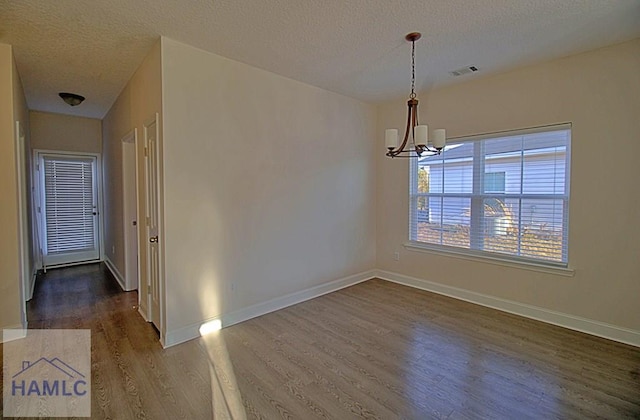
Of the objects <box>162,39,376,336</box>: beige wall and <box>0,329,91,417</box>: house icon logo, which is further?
<box>162,39,376,336</box>: beige wall

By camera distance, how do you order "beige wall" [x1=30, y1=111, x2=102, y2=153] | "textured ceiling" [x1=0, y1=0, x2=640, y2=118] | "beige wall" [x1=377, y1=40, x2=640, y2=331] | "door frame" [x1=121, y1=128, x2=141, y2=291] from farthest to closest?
"beige wall" [x1=30, y1=111, x2=102, y2=153]
"door frame" [x1=121, y1=128, x2=141, y2=291]
"beige wall" [x1=377, y1=40, x2=640, y2=331]
"textured ceiling" [x1=0, y1=0, x2=640, y2=118]

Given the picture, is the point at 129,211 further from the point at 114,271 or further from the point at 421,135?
the point at 421,135

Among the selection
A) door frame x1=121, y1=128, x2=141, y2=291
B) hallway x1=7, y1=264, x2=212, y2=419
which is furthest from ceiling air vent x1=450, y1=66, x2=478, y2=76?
door frame x1=121, y1=128, x2=141, y2=291

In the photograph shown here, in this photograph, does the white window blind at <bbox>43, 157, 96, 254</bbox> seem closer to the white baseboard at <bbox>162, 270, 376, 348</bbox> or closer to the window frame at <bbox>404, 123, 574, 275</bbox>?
the white baseboard at <bbox>162, 270, 376, 348</bbox>

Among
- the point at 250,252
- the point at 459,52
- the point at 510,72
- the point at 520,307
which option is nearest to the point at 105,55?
the point at 250,252

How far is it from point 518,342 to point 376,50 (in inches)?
120

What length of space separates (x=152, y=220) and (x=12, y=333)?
163 cm

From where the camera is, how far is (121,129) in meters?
4.49

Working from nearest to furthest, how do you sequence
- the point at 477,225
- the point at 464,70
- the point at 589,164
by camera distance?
the point at 589,164 < the point at 464,70 < the point at 477,225

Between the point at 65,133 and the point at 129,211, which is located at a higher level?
the point at 65,133

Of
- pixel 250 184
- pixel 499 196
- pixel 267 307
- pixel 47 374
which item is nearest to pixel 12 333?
pixel 47 374

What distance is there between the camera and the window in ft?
11.2

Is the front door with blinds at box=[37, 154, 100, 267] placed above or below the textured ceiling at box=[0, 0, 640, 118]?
below

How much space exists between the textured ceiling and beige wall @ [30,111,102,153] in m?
2.20
